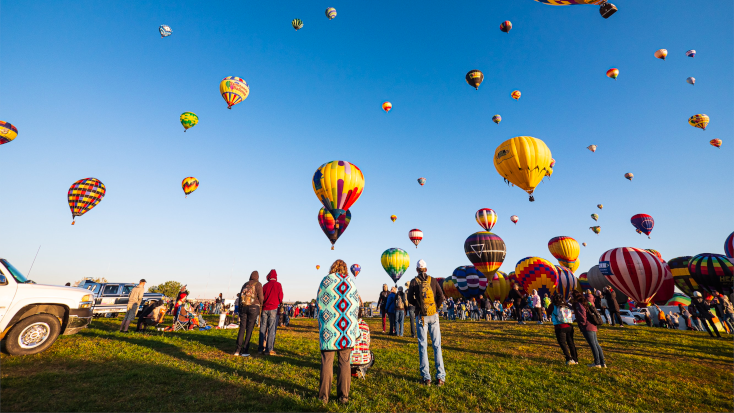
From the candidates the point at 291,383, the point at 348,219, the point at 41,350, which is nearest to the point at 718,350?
the point at 291,383

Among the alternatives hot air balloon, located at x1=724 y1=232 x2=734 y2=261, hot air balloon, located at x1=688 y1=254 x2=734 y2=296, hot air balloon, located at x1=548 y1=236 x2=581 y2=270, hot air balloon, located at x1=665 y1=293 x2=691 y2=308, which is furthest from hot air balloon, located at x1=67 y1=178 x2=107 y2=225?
hot air balloon, located at x1=724 y1=232 x2=734 y2=261

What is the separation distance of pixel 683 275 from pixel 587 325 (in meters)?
27.4

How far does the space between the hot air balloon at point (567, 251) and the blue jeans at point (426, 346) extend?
36.9 m

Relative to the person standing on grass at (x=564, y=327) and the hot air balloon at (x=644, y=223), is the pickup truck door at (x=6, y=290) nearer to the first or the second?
the person standing on grass at (x=564, y=327)

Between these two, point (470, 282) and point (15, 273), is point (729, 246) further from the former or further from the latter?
point (15, 273)

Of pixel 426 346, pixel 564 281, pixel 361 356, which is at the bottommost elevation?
pixel 361 356

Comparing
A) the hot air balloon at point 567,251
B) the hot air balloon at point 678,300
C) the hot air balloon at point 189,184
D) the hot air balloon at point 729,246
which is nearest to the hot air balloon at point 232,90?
the hot air balloon at point 189,184

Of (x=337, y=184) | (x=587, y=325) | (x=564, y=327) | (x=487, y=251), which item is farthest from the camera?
(x=487, y=251)

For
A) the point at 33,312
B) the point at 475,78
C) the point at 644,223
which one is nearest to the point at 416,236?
the point at 475,78

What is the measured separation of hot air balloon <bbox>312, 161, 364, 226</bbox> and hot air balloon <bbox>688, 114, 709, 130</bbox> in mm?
37938

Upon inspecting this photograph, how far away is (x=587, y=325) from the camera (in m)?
7.64

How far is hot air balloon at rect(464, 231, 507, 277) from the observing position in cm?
2952

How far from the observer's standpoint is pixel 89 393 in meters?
5.04

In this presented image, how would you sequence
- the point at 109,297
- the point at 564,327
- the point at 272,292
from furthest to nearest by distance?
1. the point at 109,297
2. the point at 272,292
3. the point at 564,327
